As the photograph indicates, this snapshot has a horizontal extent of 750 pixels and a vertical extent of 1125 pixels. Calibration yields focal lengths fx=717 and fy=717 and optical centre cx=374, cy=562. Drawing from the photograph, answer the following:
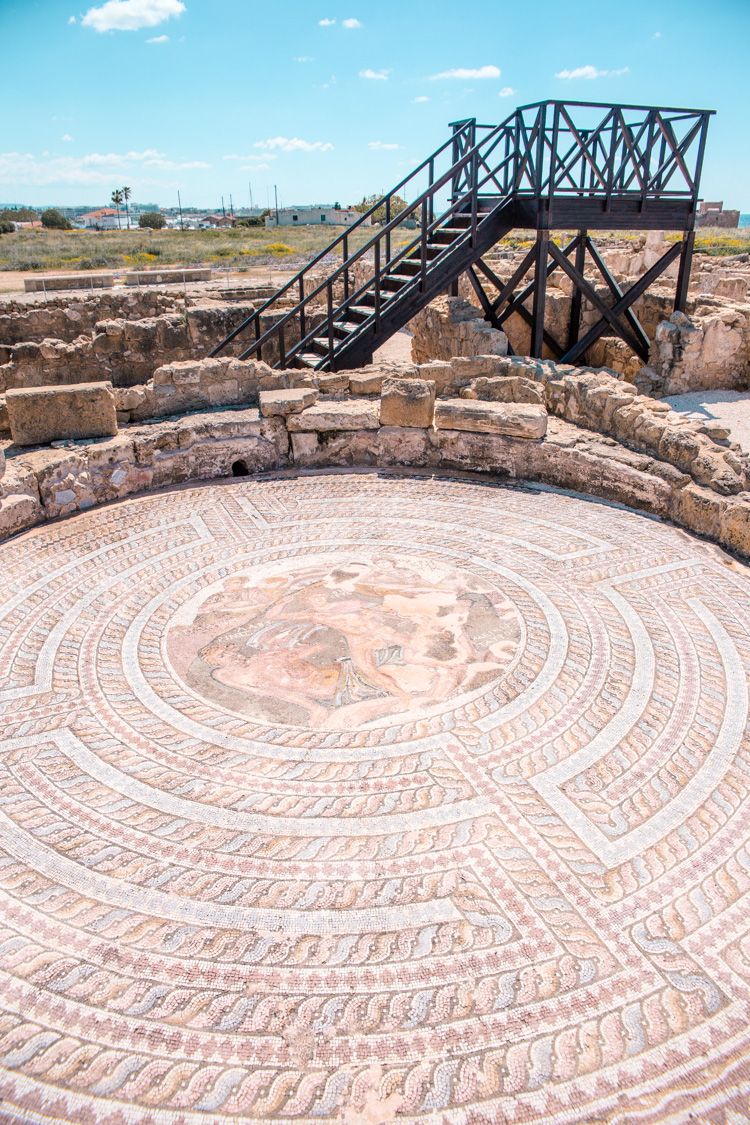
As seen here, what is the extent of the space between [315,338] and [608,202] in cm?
467

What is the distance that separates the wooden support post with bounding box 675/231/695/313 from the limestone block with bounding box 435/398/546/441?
5.73m

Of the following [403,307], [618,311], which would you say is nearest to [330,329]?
[403,307]

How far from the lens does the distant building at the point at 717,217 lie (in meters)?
44.1

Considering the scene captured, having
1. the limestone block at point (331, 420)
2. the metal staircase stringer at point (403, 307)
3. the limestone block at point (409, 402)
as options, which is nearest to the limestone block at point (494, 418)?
the limestone block at point (409, 402)

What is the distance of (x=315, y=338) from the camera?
10469 mm

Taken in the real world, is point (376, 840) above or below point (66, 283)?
below

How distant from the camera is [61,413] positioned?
7305mm

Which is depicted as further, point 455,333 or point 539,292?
point 455,333

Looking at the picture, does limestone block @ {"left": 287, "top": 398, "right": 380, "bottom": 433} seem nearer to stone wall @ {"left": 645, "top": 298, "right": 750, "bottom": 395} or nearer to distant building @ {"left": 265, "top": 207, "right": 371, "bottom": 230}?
stone wall @ {"left": 645, "top": 298, "right": 750, "bottom": 395}

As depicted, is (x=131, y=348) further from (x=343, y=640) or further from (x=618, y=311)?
(x=343, y=640)

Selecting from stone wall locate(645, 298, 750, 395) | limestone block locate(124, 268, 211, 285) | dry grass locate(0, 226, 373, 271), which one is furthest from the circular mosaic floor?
dry grass locate(0, 226, 373, 271)

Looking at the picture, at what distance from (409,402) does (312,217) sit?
76.9 metres

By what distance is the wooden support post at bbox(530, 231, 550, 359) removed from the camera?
10156 mm

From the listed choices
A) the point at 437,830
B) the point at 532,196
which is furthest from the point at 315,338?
the point at 437,830
